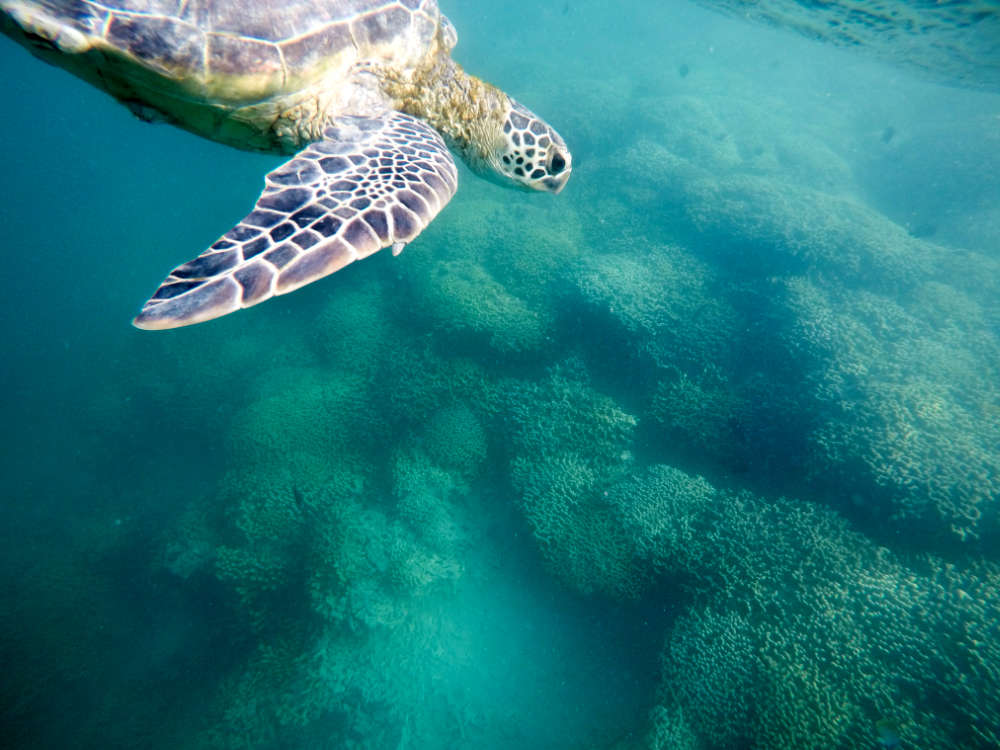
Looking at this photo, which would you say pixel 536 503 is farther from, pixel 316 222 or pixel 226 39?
pixel 226 39

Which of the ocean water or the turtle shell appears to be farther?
the ocean water

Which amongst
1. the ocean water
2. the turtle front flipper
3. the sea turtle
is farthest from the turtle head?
the ocean water

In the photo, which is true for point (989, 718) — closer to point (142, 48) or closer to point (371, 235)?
point (371, 235)

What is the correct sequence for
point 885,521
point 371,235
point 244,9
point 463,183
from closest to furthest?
point 371,235 → point 244,9 → point 885,521 → point 463,183

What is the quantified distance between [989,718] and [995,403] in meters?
4.21

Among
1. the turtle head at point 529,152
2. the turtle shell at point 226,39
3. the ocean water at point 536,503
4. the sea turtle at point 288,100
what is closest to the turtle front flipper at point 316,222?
the sea turtle at point 288,100

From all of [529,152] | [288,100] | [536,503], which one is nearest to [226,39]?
[288,100]

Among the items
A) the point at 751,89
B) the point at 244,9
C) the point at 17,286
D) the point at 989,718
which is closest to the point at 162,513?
the point at 244,9

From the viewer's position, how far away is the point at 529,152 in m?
3.15

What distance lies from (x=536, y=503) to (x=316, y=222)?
3.25 metres

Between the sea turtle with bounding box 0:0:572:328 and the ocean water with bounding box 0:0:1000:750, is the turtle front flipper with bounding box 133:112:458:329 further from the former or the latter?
the ocean water with bounding box 0:0:1000:750

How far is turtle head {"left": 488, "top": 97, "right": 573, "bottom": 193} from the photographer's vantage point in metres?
3.12

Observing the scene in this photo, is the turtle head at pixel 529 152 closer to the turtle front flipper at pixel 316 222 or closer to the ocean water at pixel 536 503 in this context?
the turtle front flipper at pixel 316 222

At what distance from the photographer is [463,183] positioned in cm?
877
